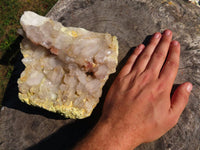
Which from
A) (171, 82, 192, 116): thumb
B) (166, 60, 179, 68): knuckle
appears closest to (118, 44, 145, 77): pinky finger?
(166, 60, 179, 68): knuckle

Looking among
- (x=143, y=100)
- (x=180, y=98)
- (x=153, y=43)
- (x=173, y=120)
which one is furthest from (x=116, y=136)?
(x=153, y=43)

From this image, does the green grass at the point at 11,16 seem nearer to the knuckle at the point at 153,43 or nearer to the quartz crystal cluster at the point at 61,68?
the quartz crystal cluster at the point at 61,68

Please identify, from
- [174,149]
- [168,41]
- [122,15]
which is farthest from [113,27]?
[174,149]

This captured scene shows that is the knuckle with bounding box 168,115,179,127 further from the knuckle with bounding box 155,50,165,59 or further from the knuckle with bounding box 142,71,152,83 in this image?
the knuckle with bounding box 155,50,165,59

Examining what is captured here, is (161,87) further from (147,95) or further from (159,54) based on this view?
(159,54)

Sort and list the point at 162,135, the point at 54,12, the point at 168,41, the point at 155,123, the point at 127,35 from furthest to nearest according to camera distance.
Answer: the point at 54,12 < the point at 127,35 < the point at 168,41 < the point at 162,135 < the point at 155,123

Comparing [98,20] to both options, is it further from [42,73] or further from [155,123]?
[155,123]
